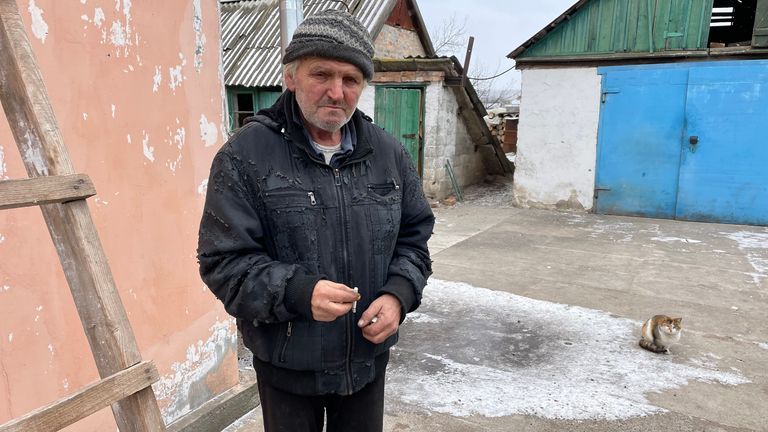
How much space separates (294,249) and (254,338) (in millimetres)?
304

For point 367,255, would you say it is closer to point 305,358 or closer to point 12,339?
point 305,358

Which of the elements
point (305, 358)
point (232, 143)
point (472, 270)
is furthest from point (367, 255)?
point (472, 270)

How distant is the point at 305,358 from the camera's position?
1509 millimetres

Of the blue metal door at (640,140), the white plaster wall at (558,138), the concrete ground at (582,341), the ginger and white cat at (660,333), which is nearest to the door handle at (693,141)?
the blue metal door at (640,140)

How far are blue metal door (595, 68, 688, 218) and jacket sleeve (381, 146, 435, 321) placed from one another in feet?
26.0

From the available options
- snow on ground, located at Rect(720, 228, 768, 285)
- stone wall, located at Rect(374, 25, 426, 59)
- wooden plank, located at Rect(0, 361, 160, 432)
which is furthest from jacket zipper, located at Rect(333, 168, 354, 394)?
stone wall, located at Rect(374, 25, 426, 59)

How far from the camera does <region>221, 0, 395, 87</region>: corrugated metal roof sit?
12516 millimetres

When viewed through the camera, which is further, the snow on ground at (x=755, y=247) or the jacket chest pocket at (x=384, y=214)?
the snow on ground at (x=755, y=247)

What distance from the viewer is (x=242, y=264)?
142 centimetres

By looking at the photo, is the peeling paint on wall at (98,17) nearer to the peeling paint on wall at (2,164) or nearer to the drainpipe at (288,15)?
the peeling paint on wall at (2,164)

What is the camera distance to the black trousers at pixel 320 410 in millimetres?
1617

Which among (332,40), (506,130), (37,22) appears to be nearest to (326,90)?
(332,40)

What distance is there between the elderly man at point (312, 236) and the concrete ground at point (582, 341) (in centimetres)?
142

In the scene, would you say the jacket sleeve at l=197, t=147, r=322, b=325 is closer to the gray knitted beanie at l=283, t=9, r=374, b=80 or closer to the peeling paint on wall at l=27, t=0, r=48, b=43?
the gray knitted beanie at l=283, t=9, r=374, b=80
